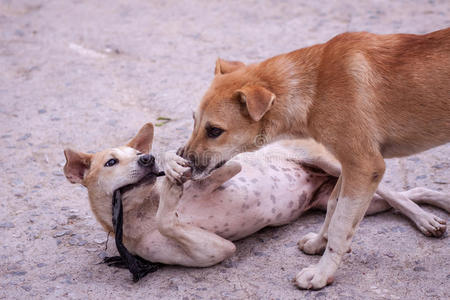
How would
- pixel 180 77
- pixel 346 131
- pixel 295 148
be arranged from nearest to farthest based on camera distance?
pixel 346 131 → pixel 295 148 → pixel 180 77

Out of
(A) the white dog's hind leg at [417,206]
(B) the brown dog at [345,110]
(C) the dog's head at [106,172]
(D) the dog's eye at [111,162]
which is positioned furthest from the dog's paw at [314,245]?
(D) the dog's eye at [111,162]

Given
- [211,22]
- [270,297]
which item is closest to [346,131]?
[270,297]

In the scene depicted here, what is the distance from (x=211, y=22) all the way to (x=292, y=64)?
201 inches

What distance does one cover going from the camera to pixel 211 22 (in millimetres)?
8312

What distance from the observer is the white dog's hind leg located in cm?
370

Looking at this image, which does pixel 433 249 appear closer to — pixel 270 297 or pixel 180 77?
pixel 270 297

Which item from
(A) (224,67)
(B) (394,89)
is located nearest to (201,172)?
(A) (224,67)

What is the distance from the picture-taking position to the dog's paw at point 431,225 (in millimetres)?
3680

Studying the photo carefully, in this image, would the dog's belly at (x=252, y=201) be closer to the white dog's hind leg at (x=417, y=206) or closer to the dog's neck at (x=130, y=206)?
the dog's neck at (x=130, y=206)

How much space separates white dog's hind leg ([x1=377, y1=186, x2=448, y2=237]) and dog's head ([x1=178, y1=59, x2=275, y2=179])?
121 centimetres

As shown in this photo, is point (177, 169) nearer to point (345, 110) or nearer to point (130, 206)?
point (130, 206)

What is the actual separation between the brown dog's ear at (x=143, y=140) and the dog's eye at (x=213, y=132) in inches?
36.3

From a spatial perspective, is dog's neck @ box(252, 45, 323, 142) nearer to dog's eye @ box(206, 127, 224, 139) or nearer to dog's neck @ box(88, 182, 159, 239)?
dog's eye @ box(206, 127, 224, 139)

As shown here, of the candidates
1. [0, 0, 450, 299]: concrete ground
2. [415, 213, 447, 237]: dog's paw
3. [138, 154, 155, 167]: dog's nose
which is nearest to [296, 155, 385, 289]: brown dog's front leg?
[0, 0, 450, 299]: concrete ground
